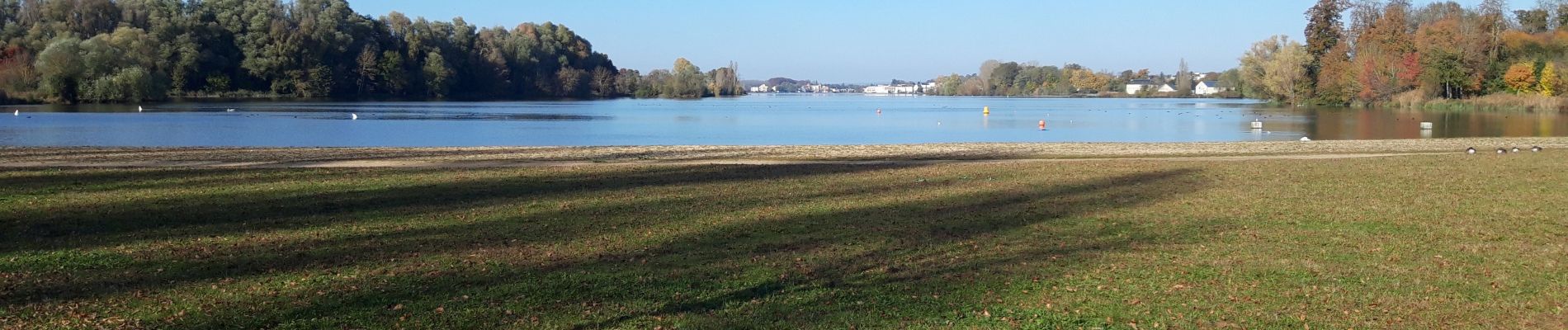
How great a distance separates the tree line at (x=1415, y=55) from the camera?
267ft

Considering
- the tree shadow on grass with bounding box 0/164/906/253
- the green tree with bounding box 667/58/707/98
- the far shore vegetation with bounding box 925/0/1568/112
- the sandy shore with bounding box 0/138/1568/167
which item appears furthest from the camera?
the green tree with bounding box 667/58/707/98

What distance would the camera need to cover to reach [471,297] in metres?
7.96

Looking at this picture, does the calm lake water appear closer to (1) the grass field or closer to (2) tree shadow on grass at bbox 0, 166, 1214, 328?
(1) the grass field

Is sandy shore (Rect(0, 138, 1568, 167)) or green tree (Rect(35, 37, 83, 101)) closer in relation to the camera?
sandy shore (Rect(0, 138, 1568, 167))

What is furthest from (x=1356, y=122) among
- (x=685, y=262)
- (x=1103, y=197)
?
(x=685, y=262)

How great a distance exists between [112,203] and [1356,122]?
187 ft

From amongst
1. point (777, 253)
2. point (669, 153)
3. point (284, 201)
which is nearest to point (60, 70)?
point (669, 153)

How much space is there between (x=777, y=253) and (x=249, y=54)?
110 m

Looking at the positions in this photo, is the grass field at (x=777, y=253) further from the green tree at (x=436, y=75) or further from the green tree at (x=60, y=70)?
the green tree at (x=436, y=75)

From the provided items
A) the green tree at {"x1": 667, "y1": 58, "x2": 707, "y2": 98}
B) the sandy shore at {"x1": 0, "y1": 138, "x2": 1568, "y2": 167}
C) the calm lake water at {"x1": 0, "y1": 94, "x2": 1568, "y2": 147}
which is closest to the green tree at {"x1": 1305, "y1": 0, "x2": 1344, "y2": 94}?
the calm lake water at {"x1": 0, "y1": 94, "x2": 1568, "y2": 147}

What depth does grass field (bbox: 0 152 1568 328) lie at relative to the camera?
7508 millimetres

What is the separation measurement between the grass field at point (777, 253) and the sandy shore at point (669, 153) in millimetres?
4461

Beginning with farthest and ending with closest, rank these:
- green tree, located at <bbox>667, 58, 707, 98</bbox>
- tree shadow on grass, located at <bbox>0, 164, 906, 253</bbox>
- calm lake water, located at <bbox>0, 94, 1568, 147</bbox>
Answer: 1. green tree, located at <bbox>667, 58, 707, 98</bbox>
2. calm lake water, located at <bbox>0, 94, 1568, 147</bbox>
3. tree shadow on grass, located at <bbox>0, 164, 906, 253</bbox>

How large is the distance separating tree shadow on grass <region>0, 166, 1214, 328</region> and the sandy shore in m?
7.01
